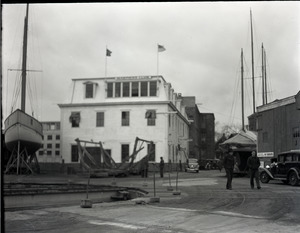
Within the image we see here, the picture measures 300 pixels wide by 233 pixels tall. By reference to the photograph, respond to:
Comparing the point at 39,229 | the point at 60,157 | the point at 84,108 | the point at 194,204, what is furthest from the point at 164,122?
the point at 39,229

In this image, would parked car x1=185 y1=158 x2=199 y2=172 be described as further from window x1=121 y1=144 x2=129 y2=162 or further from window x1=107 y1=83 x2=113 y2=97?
window x1=107 y1=83 x2=113 y2=97

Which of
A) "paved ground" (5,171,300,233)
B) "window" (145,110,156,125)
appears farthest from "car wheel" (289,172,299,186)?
"window" (145,110,156,125)

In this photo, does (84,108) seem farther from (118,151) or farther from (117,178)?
(117,178)

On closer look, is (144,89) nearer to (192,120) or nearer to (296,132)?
(192,120)

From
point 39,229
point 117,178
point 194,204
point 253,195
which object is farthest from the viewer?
point 117,178

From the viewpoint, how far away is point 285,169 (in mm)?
18281

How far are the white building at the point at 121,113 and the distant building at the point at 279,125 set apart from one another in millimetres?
3383

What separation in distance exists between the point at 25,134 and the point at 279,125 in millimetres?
9495

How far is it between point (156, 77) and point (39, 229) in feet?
28.6

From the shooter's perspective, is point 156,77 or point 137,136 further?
point 137,136

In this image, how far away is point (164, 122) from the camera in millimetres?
17281

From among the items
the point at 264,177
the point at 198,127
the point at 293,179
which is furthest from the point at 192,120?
the point at 264,177

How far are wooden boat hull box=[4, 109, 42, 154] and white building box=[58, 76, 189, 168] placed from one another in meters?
1.08

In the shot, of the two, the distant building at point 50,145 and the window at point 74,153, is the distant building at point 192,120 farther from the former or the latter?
the distant building at point 50,145
